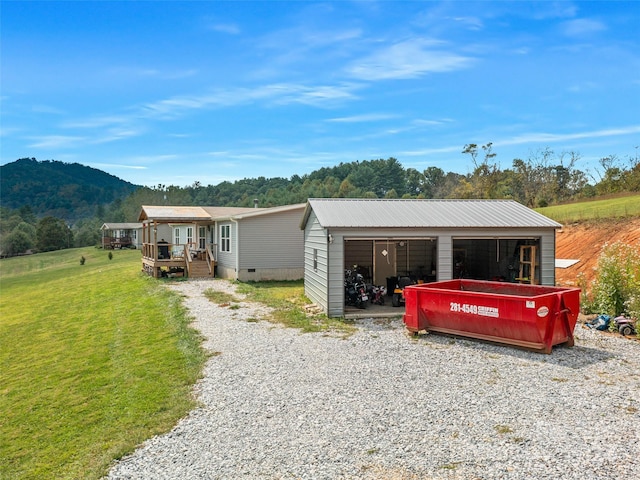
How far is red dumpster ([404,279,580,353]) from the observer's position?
8797 mm

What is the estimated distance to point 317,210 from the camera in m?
13.9

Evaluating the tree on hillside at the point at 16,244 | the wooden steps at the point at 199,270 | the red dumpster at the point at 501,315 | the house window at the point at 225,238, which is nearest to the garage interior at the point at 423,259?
the red dumpster at the point at 501,315

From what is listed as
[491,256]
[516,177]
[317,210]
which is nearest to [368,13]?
[317,210]

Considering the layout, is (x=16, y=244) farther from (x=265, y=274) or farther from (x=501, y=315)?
(x=501, y=315)

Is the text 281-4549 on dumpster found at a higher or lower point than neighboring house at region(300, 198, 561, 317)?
lower

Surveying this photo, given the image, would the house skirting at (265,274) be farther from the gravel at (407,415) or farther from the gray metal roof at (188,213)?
the gravel at (407,415)

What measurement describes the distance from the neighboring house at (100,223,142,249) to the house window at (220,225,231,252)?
26.5 m

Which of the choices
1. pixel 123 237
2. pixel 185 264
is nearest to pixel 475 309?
pixel 185 264

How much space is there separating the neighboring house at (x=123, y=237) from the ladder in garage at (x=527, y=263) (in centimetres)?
4014

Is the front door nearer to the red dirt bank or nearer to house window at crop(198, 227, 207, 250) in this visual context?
the red dirt bank

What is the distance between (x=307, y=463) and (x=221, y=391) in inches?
105

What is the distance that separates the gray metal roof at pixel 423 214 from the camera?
1311 cm

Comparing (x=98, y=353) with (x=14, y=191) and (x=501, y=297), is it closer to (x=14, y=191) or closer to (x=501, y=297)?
(x=501, y=297)

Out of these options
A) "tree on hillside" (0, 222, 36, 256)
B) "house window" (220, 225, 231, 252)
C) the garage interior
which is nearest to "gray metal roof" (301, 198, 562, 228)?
the garage interior
